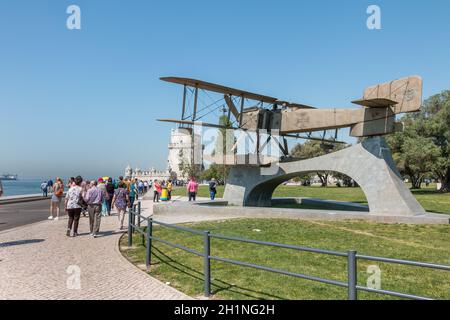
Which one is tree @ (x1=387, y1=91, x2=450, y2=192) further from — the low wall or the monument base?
the low wall

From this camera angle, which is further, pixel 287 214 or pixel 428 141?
pixel 428 141

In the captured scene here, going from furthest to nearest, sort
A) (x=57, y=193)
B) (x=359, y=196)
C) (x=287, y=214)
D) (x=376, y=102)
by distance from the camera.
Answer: (x=359, y=196) < (x=287, y=214) < (x=57, y=193) < (x=376, y=102)

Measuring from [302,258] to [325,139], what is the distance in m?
13.2

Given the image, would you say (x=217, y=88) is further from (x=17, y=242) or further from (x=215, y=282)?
(x=215, y=282)

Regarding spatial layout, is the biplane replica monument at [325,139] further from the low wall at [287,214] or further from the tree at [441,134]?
the tree at [441,134]

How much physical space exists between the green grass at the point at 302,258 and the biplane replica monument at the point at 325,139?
2172mm

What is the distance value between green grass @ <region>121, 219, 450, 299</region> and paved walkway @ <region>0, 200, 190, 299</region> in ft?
1.77

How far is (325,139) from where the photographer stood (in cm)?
2070

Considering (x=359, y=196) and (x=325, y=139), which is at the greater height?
(x=325, y=139)

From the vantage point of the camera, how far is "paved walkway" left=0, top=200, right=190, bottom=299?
584 centimetres

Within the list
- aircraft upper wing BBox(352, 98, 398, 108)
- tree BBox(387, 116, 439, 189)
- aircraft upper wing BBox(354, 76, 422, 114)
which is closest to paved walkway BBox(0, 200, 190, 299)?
aircraft upper wing BBox(352, 98, 398, 108)

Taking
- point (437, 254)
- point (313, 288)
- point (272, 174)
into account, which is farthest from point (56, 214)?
point (437, 254)

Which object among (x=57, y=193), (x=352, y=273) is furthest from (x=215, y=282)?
(x=57, y=193)

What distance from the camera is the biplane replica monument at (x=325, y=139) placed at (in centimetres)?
1532
